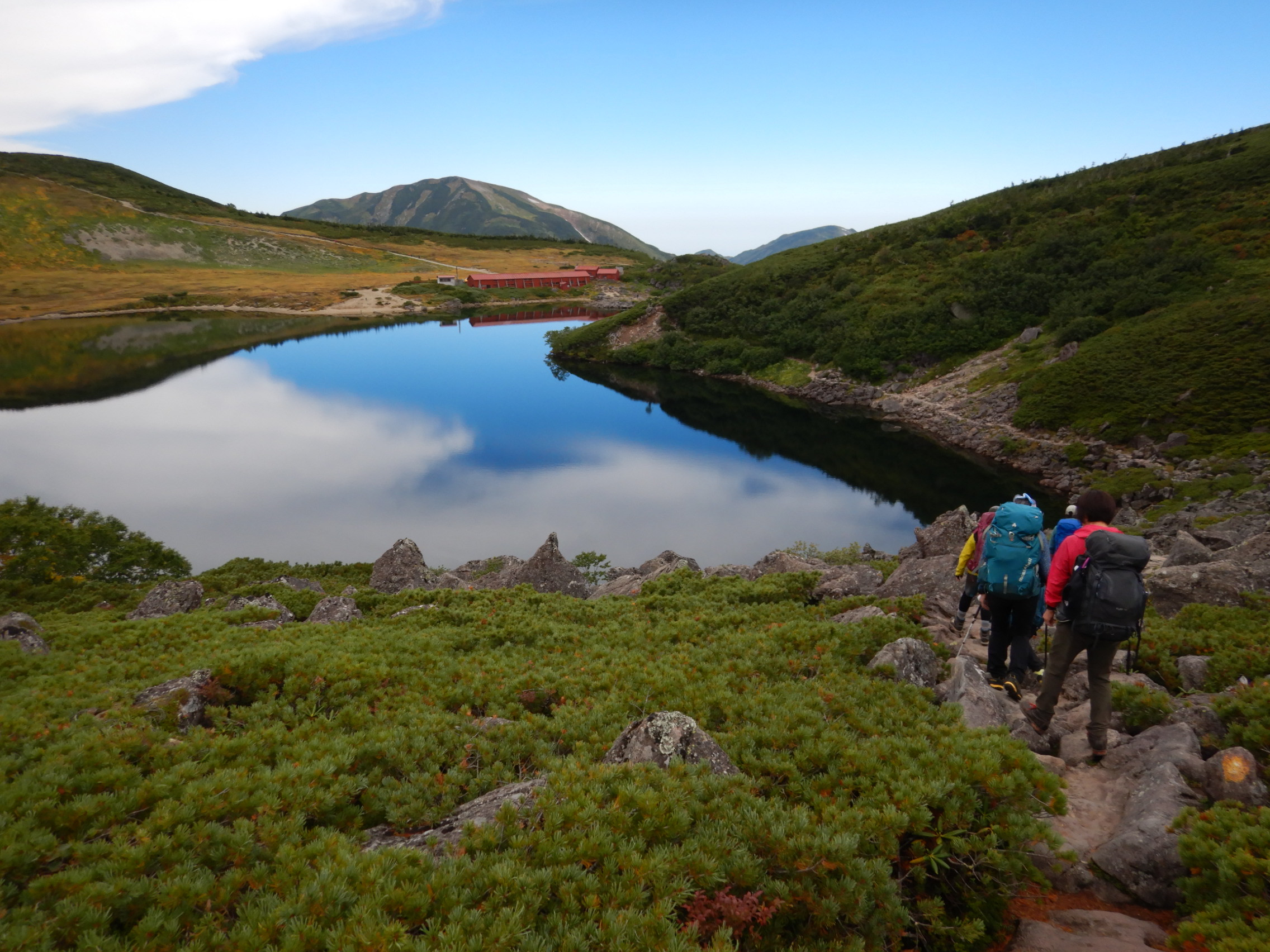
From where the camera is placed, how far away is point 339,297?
513 ft

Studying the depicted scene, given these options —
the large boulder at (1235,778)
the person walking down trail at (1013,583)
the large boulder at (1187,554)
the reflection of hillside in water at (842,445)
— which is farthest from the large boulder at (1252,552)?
the reflection of hillside in water at (842,445)

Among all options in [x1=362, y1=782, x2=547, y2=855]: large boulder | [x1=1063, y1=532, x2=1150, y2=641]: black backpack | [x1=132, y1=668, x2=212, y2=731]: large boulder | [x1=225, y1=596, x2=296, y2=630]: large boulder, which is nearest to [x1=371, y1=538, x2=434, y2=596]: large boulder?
[x1=225, y1=596, x2=296, y2=630]: large boulder

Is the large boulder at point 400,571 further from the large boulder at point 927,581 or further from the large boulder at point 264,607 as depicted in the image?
the large boulder at point 927,581

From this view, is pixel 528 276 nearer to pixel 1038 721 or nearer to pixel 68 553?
pixel 68 553

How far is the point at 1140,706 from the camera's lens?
10086 millimetres

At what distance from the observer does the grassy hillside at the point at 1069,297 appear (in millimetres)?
45812

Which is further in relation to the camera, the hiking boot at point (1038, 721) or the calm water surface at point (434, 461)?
the calm water surface at point (434, 461)

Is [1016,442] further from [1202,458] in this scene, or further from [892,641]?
[892,641]

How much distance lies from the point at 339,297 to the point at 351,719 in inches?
6687

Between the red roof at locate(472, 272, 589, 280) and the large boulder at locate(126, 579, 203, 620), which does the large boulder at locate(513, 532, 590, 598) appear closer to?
the large boulder at locate(126, 579, 203, 620)

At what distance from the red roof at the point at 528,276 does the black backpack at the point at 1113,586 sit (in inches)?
7320

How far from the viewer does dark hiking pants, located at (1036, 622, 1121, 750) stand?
30.2 feet

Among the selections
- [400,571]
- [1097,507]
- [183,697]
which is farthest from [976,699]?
[400,571]

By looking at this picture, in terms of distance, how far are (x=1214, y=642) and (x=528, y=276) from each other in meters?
193
